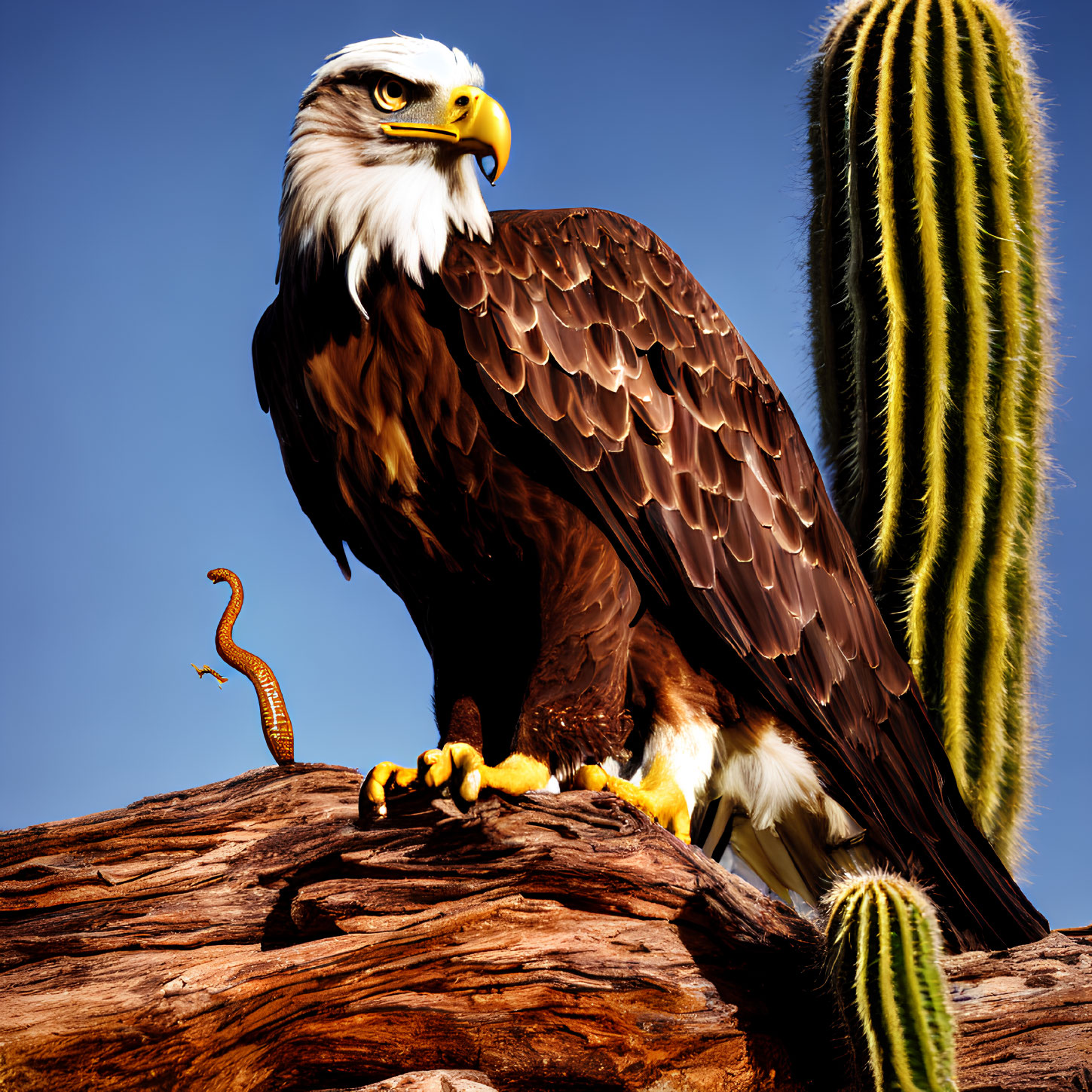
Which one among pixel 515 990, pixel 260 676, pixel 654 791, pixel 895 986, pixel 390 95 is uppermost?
pixel 390 95

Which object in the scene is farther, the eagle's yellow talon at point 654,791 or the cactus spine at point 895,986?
the eagle's yellow talon at point 654,791

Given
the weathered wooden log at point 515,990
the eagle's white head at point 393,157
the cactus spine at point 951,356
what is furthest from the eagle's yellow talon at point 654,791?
the cactus spine at point 951,356

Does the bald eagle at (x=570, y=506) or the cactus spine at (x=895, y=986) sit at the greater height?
the bald eagle at (x=570, y=506)

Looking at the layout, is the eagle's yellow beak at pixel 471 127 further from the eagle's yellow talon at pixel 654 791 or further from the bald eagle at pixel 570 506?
the eagle's yellow talon at pixel 654 791

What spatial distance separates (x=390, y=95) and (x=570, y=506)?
126 centimetres

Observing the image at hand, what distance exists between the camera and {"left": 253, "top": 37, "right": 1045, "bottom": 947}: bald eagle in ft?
8.91

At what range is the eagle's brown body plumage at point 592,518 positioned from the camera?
2.71 meters

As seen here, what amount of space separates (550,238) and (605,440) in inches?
23.9

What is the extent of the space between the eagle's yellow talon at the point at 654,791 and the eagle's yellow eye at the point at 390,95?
6.16ft

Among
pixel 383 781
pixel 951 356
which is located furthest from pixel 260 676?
pixel 951 356

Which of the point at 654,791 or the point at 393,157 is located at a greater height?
the point at 393,157

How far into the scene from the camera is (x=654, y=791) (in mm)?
2809

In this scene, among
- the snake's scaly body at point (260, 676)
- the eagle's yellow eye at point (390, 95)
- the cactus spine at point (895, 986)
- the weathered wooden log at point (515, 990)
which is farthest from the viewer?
the snake's scaly body at point (260, 676)

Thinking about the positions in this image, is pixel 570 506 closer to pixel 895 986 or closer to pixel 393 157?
pixel 393 157
